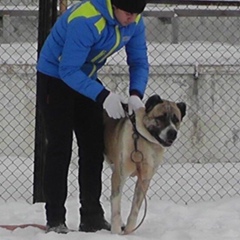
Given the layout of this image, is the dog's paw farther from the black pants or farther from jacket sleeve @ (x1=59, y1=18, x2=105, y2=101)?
jacket sleeve @ (x1=59, y1=18, x2=105, y2=101)

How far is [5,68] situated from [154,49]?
6.74ft

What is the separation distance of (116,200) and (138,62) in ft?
2.78

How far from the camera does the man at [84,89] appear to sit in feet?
13.7

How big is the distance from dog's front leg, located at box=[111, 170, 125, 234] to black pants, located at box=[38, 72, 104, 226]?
0.53 feet

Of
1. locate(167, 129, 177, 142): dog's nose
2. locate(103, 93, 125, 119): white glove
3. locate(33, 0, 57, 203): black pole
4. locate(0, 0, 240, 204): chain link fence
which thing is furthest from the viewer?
locate(0, 0, 240, 204): chain link fence

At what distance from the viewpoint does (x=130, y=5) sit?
4.11 meters

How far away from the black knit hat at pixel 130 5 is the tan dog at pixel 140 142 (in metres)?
0.57

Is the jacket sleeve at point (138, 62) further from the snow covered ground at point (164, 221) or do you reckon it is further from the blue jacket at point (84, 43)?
the snow covered ground at point (164, 221)

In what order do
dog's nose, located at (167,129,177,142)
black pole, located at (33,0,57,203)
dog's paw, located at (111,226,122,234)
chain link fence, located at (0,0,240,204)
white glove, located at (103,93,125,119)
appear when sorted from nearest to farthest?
white glove, located at (103,93,125,119) < dog's nose, located at (167,129,177,142) < dog's paw, located at (111,226,122,234) < black pole, located at (33,0,57,203) < chain link fence, located at (0,0,240,204)

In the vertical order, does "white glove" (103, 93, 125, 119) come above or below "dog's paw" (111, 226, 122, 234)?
above

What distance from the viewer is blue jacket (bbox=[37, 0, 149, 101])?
164 inches

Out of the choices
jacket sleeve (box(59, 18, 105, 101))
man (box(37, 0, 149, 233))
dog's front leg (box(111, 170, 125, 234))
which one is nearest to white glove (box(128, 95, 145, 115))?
man (box(37, 0, 149, 233))

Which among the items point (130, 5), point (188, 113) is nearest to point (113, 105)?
point (130, 5)

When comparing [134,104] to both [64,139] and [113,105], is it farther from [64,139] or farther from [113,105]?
[64,139]
